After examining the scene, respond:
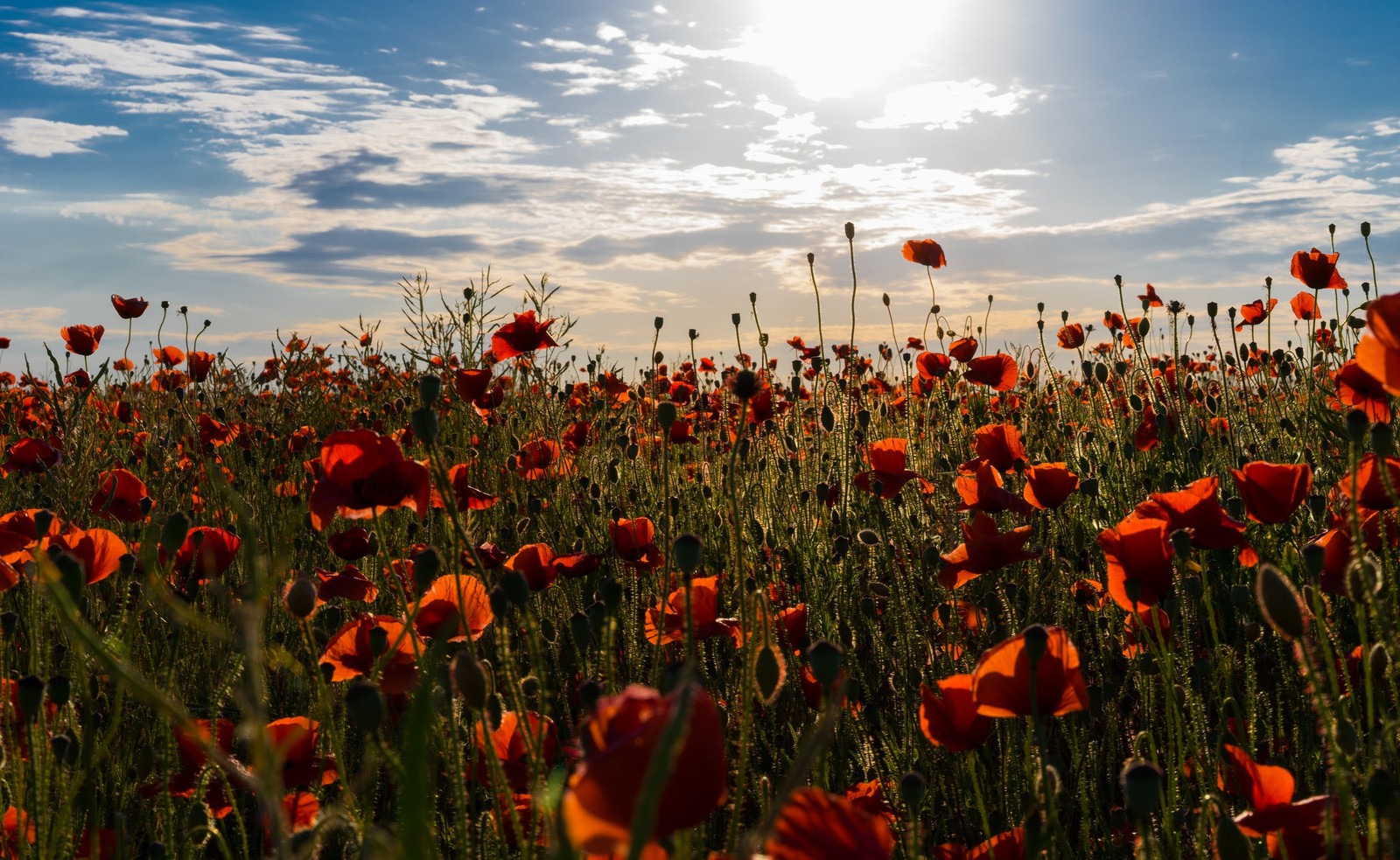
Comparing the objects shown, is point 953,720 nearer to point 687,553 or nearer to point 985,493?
point 687,553

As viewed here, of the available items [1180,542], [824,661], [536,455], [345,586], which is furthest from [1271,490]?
[536,455]

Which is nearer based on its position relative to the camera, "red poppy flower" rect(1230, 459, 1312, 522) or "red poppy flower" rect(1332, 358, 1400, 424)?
"red poppy flower" rect(1230, 459, 1312, 522)

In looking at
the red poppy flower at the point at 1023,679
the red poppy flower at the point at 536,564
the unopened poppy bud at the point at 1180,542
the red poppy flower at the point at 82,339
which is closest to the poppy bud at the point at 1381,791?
the red poppy flower at the point at 1023,679

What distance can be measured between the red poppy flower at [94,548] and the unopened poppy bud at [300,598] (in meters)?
0.96

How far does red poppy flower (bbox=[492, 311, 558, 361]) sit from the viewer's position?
133 inches

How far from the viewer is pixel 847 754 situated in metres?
2.24

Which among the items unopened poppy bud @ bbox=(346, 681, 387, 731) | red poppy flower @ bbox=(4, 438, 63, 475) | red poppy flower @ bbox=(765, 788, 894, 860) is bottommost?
unopened poppy bud @ bbox=(346, 681, 387, 731)

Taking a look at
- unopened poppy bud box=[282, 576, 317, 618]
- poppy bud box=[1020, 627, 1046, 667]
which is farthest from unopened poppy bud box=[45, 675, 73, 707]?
poppy bud box=[1020, 627, 1046, 667]

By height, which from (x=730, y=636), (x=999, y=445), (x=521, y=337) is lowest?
(x=730, y=636)

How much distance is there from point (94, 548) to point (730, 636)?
1395mm

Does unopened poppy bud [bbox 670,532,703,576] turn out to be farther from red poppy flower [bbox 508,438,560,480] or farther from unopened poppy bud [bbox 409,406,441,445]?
red poppy flower [bbox 508,438,560,480]

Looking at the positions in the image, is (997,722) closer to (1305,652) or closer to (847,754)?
(847,754)

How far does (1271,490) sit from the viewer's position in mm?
1859

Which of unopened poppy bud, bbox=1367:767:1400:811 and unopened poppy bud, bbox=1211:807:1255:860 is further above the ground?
unopened poppy bud, bbox=1367:767:1400:811
